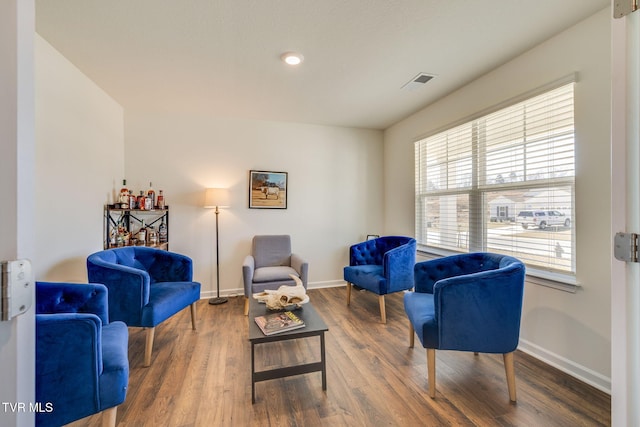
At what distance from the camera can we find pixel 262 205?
3773 millimetres

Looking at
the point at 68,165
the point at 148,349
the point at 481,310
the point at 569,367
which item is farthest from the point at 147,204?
the point at 569,367

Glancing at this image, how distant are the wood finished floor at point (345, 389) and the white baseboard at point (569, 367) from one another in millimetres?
52

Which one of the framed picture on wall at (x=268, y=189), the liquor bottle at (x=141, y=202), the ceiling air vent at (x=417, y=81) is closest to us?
the ceiling air vent at (x=417, y=81)

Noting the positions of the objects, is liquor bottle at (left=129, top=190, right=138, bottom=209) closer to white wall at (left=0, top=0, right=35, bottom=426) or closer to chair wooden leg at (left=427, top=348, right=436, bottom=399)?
white wall at (left=0, top=0, right=35, bottom=426)

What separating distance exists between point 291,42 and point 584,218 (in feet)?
8.07

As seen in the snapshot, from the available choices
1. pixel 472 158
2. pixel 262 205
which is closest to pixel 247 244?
pixel 262 205

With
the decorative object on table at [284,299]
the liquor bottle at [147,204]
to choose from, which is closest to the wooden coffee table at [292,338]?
the decorative object on table at [284,299]

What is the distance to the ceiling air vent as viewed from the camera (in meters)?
2.57

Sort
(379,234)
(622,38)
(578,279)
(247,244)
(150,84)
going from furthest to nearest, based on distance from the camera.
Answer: (379,234)
(247,244)
(150,84)
(578,279)
(622,38)

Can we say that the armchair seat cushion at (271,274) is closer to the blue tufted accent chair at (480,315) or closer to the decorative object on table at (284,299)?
the decorative object on table at (284,299)

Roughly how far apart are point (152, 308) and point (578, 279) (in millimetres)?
3097

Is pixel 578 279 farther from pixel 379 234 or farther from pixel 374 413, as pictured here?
pixel 379 234

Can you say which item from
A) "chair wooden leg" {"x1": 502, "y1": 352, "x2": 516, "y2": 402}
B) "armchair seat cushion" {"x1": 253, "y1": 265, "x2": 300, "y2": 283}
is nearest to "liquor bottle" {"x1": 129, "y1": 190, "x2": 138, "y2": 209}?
"armchair seat cushion" {"x1": 253, "y1": 265, "x2": 300, "y2": 283}

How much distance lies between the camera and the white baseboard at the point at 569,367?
67.6 inches
